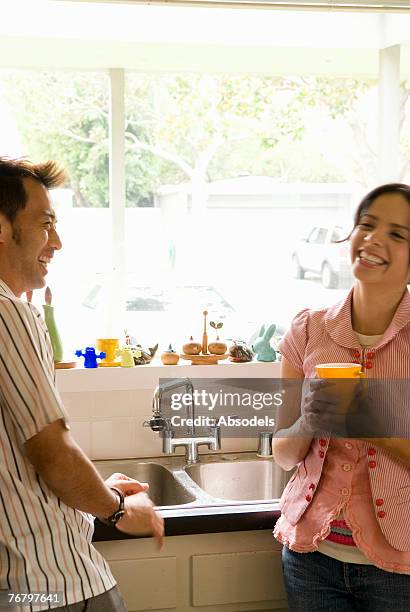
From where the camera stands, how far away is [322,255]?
378 centimetres

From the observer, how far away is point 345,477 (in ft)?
6.73

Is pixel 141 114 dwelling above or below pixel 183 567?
above

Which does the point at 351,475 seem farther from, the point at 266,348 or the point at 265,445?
the point at 266,348

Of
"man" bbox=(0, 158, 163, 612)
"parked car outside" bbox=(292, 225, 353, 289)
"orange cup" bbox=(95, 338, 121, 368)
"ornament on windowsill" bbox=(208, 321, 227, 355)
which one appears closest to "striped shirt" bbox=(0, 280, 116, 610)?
"man" bbox=(0, 158, 163, 612)

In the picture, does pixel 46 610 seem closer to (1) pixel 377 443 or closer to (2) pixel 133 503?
(2) pixel 133 503

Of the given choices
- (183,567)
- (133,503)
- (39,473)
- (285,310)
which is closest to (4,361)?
(39,473)

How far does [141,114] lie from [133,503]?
83.8 inches

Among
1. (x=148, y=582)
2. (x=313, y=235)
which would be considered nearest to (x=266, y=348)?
(x=313, y=235)

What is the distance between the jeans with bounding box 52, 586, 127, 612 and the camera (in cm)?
167

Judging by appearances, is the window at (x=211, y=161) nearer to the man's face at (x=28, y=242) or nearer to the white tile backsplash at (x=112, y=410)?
the white tile backsplash at (x=112, y=410)

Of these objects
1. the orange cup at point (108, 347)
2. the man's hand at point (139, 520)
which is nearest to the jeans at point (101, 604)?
the man's hand at point (139, 520)

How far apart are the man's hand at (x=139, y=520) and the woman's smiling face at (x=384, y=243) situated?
75 cm

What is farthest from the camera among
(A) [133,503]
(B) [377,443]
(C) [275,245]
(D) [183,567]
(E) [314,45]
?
(C) [275,245]

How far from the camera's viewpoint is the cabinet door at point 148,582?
254 cm
